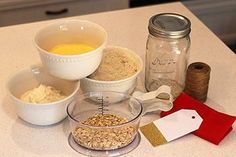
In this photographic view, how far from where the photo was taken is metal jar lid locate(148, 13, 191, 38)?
106 cm

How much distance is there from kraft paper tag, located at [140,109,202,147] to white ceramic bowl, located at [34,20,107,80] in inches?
7.9

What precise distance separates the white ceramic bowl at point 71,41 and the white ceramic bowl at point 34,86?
0.06 meters

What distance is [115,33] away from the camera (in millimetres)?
1439

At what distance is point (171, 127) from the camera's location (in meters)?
1.04

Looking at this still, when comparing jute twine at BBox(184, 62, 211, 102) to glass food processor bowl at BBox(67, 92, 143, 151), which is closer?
glass food processor bowl at BBox(67, 92, 143, 151)

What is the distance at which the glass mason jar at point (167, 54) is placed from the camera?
108cm

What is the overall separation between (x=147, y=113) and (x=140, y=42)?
0.36 m

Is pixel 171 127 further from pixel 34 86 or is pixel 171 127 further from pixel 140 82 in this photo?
pixel 34 86

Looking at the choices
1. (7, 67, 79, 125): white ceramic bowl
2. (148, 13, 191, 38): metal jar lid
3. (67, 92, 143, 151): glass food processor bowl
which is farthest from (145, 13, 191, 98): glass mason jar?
(7, 67, 79, 125): white ceramic bowl

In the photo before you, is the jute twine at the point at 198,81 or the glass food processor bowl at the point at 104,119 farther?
the jute twine at the point at 198,81

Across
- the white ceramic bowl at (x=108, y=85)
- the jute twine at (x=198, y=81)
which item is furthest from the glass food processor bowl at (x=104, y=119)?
the jute twine at (x=198, y=81)

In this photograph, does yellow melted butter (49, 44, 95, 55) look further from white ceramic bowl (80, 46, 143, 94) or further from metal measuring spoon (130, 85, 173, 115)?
metal measuring spoon (130, 85, 173, 115)

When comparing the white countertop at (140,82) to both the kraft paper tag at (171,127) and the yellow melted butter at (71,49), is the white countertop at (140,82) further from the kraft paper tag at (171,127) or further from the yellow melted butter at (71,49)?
the yellow melted butter at (71,49)

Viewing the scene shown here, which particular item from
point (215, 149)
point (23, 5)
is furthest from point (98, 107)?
point (23, 5)
